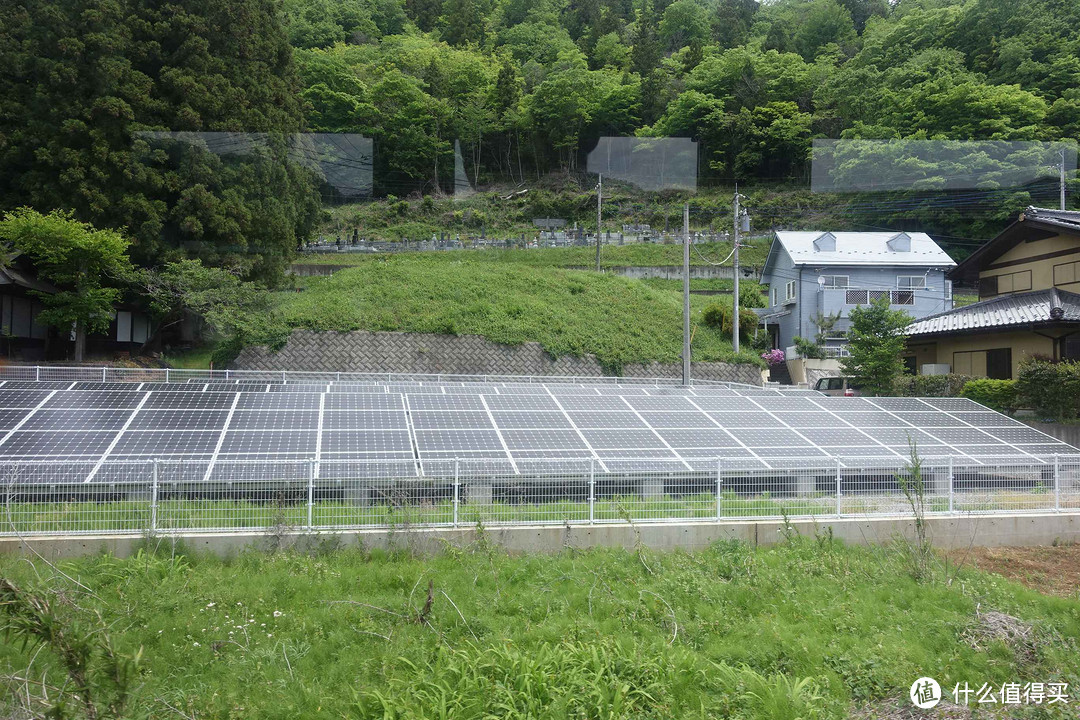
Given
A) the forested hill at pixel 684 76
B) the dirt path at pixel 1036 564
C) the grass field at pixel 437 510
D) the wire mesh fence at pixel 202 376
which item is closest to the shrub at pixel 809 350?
the wire mesh fence at pixel 202 376

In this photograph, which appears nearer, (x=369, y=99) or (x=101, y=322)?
(x=101, y=322)

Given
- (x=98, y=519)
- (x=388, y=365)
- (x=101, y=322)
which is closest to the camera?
(x=98, y=519)

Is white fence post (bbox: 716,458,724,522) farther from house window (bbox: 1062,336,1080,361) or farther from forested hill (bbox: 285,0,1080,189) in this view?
forested hill (bbox: 285,0,1080,189)

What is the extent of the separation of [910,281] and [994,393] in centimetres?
1238

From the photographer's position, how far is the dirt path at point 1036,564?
6.69 m

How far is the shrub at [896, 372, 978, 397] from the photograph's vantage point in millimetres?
17547

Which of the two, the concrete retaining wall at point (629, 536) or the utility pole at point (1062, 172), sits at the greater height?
the utility pole at point (1062, 172)

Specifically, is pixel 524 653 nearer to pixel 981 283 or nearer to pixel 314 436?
pixel 314 436

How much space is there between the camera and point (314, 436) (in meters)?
9.38

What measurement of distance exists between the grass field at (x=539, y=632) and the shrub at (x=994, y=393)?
11572mm

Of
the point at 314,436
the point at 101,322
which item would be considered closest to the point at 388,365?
the point at 101,322

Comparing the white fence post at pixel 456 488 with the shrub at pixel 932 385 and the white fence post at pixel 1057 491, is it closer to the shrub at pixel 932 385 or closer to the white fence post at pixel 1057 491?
the white fence post at pixel 1057 491

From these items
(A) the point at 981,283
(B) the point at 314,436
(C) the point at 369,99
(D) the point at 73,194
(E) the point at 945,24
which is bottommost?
(B) the point at 314,436

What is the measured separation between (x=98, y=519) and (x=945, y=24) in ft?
135
